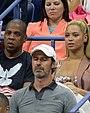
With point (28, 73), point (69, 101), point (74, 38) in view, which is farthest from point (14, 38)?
point (69, 101)

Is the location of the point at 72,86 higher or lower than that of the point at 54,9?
lower

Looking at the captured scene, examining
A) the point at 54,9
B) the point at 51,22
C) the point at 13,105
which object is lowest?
the point at 13,105

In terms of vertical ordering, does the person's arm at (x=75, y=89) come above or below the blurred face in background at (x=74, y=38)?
below

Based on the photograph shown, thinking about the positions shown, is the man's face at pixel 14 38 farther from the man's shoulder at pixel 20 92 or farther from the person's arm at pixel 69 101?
the person's arm at pixel 69 101

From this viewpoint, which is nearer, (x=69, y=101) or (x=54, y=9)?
(x=69, y=101)

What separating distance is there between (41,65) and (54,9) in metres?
1.77

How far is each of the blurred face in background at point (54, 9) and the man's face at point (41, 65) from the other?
1.67 metres

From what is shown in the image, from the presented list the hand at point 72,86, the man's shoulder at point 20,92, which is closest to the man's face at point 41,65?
the man's shoulder at point 20,92

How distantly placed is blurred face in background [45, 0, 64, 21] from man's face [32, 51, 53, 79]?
1.67m

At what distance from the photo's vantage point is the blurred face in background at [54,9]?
25.9 ft

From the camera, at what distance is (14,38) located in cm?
707

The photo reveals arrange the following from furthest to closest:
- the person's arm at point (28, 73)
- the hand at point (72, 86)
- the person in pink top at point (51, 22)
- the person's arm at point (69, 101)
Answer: the person in pink top at point (51, 22)
the person's arm at point (28, 73)
the hand at point (72, 86)
the person's arm at point (69, 101)

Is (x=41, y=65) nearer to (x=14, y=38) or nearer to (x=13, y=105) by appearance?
(x=13, y=105)

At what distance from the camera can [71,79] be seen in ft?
22.2
